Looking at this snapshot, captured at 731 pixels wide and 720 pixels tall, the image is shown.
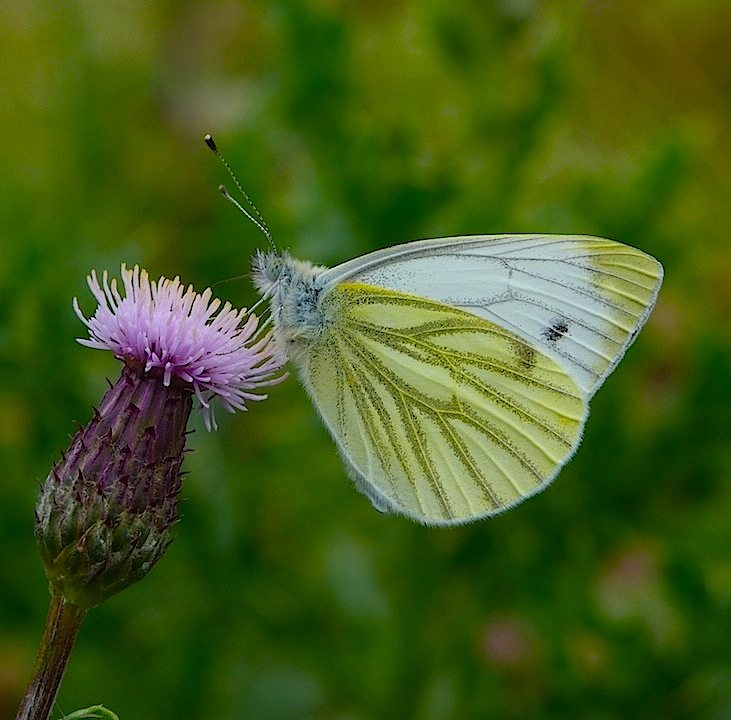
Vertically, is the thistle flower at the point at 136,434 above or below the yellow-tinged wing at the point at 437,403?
below

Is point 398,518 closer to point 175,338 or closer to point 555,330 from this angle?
point 555,330

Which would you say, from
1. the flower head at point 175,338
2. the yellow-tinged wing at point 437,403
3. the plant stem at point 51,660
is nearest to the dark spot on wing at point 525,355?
the yellow-tinged wing at point 437,403

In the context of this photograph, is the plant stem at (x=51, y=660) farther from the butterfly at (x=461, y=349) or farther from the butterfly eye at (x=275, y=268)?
the butterfly eye at (x=275, y=268)

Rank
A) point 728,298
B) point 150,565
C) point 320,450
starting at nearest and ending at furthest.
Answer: point 150,565, point 320,450, point 728,298

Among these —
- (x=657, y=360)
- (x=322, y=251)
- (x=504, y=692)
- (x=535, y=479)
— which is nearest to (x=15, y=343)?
(x=322, y=251)

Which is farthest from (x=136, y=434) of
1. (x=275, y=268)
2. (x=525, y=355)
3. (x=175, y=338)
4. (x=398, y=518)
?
(x=398, y=518)

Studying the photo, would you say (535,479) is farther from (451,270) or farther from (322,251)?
(322,251)

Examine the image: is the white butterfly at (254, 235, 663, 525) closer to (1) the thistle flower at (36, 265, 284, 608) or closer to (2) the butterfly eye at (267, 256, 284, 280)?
(2) the butterfly eye at (267, 256, 284, 280)

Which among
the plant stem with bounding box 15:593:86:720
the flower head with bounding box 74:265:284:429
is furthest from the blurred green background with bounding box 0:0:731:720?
the plant stem with bounding box 15:593:86:720
